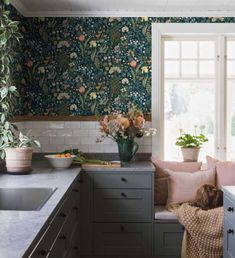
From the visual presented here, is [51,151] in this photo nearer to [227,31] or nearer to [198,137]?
[198,137]

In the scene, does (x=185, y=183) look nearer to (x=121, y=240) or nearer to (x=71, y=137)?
(x=121, y=240)

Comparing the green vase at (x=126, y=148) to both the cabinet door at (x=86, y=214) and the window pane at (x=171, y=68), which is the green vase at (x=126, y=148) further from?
the window pane at (x=171, y=68)

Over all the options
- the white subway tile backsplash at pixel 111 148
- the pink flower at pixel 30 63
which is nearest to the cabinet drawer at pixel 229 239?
the white subway tile backsplash at pixel 111 148

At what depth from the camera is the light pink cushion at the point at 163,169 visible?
417 centimetres

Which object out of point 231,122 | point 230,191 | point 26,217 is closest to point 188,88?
point 231,122

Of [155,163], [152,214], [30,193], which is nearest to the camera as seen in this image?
[30,193]

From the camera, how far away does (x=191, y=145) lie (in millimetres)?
4469

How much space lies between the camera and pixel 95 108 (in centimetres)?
453

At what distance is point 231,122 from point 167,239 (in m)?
1.47

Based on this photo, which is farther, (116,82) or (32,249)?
(116,82)

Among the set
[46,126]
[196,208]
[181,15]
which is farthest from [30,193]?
[181,15]

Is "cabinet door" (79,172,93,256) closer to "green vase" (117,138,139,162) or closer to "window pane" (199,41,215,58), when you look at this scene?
"green vase" (117,138,139,162)

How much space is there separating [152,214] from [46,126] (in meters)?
1.48

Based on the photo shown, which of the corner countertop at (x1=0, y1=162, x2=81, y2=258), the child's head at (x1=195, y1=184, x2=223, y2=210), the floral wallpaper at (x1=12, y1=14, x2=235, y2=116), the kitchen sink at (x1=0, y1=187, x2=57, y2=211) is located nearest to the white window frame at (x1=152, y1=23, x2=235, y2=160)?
the floral wallpaper at (x1=12, y1=14, x2=235, y2=116)
